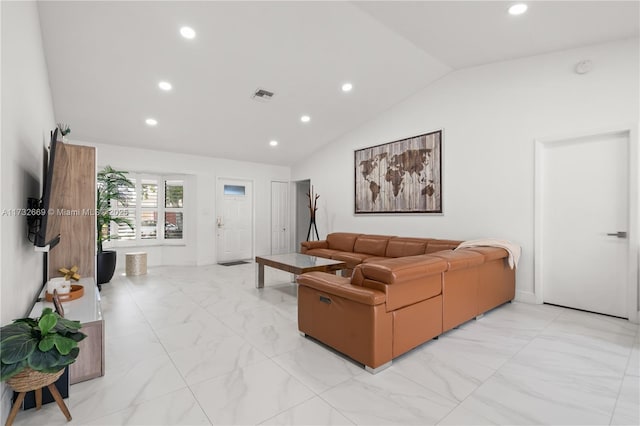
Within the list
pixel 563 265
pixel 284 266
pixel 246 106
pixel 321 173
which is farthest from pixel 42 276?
pixel 563 265

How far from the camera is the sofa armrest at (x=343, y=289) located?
6.82 ft

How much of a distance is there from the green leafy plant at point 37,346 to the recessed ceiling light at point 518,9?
4319mm

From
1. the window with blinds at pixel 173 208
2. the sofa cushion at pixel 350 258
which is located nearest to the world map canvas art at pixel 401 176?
the sofa cushion at pixel 350 258

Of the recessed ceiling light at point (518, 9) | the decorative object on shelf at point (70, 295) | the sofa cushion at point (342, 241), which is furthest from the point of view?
the sofa cushion at point (342, 241)

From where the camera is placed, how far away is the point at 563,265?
3.64 meters

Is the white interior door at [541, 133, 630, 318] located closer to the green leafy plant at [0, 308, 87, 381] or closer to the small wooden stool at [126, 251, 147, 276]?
the green leafy plant at [0, 308, 87, 381]

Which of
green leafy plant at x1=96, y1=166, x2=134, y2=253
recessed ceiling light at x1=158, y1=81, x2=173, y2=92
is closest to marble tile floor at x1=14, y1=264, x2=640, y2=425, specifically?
green leafy plant at x1=96, y1=166, x2=134, y2=253

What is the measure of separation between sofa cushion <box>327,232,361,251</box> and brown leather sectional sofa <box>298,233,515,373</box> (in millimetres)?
2729

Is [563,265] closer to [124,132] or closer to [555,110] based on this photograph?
[555,110]

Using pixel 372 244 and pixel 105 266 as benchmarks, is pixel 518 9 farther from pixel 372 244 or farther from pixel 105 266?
pixel 105 266

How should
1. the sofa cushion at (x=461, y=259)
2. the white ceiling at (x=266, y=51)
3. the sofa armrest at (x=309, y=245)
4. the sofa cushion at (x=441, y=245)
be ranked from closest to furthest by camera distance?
the sofa cushion at (x=461, y=259) < the white ceiling at (x=266, y=51) < the sofa cushion at (x=441, y=245) < the sofa armrest at (x=309, y=245)

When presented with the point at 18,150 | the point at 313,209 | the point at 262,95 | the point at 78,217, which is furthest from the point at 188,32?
the point at 313,209

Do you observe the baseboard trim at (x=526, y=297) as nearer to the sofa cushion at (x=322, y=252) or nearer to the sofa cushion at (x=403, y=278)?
the sofa cushion at (x=403, y=278)

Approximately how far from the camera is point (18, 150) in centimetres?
191
